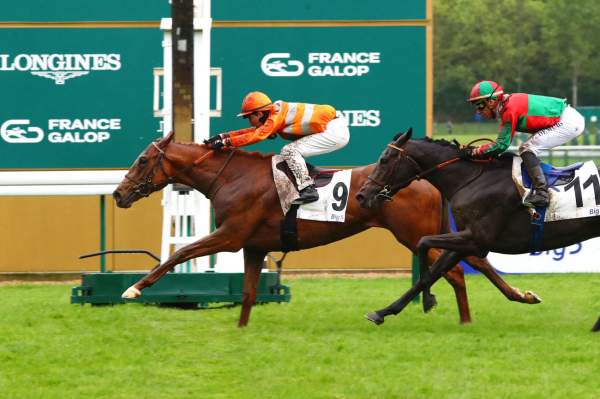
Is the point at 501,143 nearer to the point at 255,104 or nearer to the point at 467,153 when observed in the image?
the point at 467,153

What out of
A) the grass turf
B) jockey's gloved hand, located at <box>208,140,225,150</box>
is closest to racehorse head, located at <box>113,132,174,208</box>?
jockey's gloved hand, located at <box>208,140,225,150</box>

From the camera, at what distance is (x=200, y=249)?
1065 centimetres

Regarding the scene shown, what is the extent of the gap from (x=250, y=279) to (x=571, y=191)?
2736 millimetres

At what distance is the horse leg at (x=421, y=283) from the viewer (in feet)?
34.0

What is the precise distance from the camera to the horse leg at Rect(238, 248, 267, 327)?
1081 centimetres

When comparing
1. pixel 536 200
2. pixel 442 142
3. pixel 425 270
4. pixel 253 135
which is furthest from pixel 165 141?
pixel 536 200

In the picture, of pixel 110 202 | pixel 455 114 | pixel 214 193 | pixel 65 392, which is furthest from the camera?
pixel 455 114

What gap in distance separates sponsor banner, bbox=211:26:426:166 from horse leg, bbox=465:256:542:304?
4.58 m

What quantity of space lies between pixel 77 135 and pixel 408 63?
13.3 feet

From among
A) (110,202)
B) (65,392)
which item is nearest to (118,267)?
(110,202)

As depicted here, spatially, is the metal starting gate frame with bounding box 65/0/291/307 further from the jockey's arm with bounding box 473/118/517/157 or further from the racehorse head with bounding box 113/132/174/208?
the jockey's arm with bounding box 473/118/517/157

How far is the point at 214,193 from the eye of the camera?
10984 millimetres

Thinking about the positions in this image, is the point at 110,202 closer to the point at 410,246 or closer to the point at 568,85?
the point at 410,246

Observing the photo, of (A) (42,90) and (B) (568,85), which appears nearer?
(A) (42,90)
